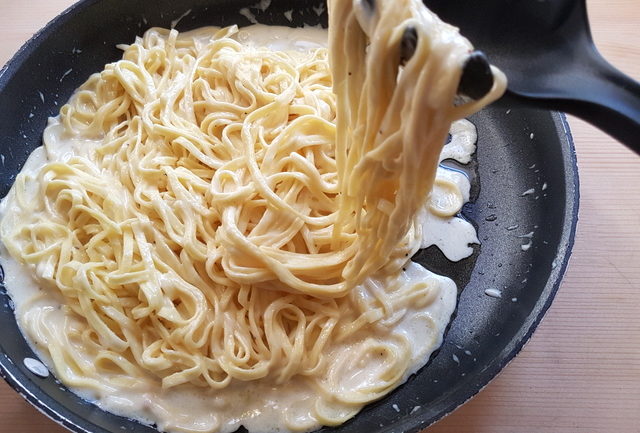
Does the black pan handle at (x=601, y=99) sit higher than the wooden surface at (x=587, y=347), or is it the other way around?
the black pan handle at (x=601, y=99)

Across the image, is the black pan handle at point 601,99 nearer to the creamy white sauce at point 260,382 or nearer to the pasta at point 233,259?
the pasta at point 233,259

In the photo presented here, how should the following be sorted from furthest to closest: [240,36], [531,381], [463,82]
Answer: [240,36], [531,381], [463,82]

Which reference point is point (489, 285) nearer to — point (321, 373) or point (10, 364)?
point (321, 373)

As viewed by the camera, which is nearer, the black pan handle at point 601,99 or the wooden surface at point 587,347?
the black pan handle at point 601,99

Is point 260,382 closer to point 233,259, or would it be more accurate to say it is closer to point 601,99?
point 233,259

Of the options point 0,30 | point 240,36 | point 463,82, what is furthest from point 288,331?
point 0,30

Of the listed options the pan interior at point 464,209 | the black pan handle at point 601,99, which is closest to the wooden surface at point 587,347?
the pan interior at point 464,209

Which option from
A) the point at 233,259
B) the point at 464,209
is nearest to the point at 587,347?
the point at 464,209
